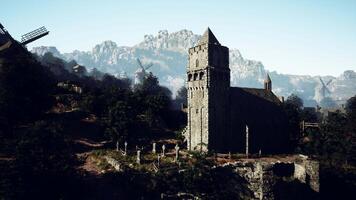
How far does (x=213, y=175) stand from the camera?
166 feet

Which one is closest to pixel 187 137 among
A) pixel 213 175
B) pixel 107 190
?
pixel 213 175

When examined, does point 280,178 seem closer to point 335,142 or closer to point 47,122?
point 335,142

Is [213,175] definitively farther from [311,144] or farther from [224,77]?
[311,144]

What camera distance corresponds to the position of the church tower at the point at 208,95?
201 ft

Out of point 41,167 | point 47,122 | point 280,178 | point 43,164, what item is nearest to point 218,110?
point 280,178

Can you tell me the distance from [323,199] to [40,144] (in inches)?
1630

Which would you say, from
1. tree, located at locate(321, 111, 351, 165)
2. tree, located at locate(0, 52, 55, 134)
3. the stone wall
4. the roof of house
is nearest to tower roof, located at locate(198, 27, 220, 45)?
the roof of house

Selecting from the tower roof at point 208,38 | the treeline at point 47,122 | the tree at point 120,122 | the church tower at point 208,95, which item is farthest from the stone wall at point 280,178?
the treeline at point 47,122

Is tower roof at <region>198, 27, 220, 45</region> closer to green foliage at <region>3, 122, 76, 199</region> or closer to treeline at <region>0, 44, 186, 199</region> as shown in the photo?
treeline at <region>0, 44, 186, 199</region>

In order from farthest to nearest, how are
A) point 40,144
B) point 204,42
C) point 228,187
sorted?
point 204,42, point 228,187, point 40,144

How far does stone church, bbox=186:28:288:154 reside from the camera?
201 feet

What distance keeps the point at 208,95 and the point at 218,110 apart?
12.1 feet

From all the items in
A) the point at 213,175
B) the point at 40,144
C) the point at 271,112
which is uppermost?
the point at 271,112

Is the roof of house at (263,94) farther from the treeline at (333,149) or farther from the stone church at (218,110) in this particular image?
the treeline at (333,149)
